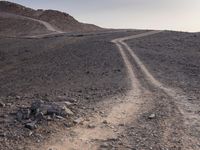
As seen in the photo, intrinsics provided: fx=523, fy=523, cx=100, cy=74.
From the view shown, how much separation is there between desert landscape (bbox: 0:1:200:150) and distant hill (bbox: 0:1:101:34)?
935 inches

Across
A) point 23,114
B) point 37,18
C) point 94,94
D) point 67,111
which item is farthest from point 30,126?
point 37,18

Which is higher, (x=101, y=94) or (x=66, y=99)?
(x=66, y=99)

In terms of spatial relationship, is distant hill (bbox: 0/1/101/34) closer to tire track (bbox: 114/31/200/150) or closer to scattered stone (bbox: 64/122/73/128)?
tire track (bbox: 114/31/200/150)

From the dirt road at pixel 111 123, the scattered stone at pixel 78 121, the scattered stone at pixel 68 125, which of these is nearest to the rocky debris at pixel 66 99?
the dirt road at pixel 111 123

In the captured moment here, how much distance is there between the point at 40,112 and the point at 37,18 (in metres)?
62.2

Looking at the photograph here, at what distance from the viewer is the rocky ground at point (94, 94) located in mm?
12594

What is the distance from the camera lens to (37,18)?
74.4 meters

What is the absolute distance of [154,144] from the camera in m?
12.2

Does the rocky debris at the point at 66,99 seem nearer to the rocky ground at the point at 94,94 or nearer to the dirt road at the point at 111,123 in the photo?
the rocky ground at the point at 94,94

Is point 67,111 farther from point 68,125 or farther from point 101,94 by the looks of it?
point 101,94

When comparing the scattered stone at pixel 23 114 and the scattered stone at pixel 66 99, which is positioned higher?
the scattered stone at pixel 23 114

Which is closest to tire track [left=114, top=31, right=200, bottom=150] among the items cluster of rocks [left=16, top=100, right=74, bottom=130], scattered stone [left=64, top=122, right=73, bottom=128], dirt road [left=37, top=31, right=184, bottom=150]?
dirt road [left=37, top=31, right=184, bottom=150]

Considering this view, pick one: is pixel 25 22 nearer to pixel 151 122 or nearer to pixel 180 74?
pixel 180 74

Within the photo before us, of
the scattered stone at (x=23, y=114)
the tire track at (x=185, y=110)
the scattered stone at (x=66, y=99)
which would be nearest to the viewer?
the tire track at (x=185, y=110)
